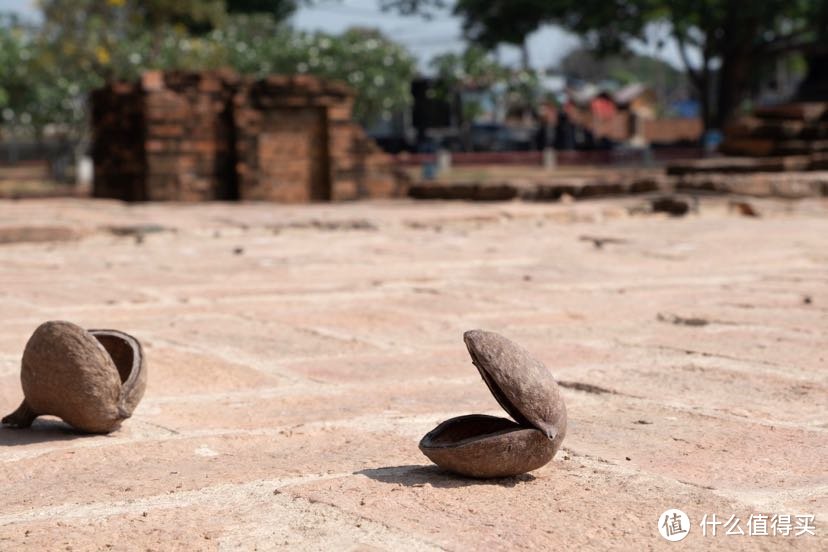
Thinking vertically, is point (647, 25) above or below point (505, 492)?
above

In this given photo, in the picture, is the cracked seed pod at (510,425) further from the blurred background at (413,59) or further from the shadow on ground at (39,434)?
the blurred background at (413,59)

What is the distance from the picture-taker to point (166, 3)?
82.2 feet

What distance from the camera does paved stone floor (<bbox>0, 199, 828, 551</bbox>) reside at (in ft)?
6.82

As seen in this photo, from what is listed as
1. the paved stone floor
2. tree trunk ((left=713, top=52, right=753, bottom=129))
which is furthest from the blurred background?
the paved stone floor

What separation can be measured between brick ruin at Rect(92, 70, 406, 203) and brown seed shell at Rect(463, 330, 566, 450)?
32.8 feet

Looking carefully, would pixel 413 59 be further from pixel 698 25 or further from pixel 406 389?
pixel 406 389

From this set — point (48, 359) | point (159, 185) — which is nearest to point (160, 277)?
point (48, 359)

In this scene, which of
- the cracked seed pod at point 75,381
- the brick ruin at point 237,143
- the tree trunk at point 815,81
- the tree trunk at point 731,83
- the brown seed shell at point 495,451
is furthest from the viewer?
the tree trunk at point 731,83

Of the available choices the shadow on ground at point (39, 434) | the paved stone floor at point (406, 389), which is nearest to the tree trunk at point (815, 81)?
the paved stone floor at point (406, 389)

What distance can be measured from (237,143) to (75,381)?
976cm

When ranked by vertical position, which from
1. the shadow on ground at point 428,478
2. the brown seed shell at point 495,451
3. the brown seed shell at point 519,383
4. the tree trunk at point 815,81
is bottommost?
the shadow on ground at point 428,478

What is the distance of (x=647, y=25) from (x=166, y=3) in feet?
33.4

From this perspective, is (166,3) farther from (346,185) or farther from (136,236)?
(136,236)

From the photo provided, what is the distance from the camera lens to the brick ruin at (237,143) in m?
12.0
